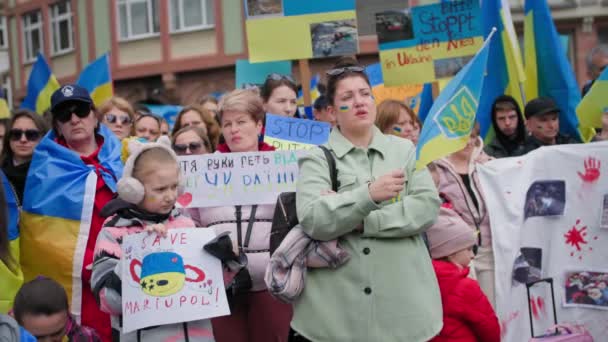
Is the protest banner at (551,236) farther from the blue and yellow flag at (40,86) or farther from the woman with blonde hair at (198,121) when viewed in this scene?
the blue and yellow flag at (40,86)

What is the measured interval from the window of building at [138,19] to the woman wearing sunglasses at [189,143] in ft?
66.4

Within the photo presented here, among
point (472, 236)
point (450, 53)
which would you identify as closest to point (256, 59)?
point (450, 53)

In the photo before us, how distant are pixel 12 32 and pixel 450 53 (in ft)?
84.5

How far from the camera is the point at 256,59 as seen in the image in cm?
685

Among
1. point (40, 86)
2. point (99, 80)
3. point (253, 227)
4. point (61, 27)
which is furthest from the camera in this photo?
point (61, 27)

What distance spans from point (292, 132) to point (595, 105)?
7.13 feet

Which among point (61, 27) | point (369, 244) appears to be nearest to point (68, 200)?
point (369, 244)

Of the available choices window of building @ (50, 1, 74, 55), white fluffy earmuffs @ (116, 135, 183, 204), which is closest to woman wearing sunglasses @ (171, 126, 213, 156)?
white fluffy earmuffs @ (116, 135, 183, 204)

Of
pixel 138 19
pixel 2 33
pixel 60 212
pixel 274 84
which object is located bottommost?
pixel 60 212

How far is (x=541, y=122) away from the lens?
670 centimetres

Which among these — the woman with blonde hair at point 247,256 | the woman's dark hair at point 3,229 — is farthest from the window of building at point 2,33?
the woman's dark hair at point 3,229

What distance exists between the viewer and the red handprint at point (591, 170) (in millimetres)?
5352

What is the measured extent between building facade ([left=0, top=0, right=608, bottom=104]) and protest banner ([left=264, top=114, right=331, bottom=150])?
16.6 m

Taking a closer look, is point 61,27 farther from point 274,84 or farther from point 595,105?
point 595,105
